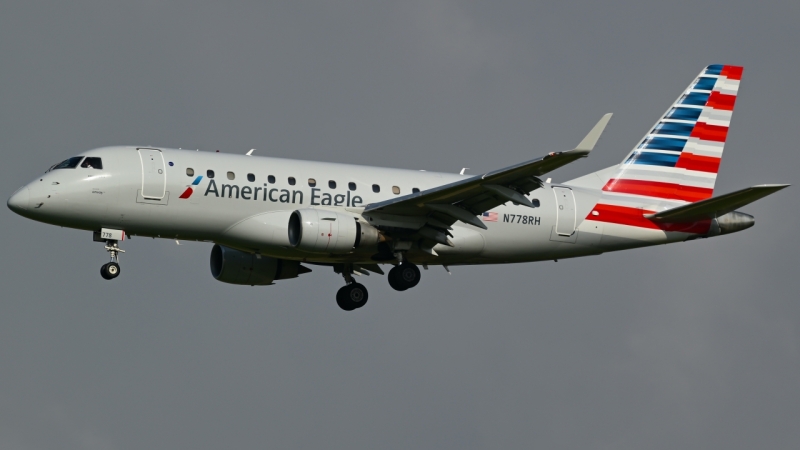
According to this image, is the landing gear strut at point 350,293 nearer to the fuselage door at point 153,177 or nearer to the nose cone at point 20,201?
the fuselage door at point 153,177

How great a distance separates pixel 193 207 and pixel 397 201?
6104mm

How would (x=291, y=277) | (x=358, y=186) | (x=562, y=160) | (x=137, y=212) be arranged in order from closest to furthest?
(x=562, y=160)
(x=137, y=212)
(x=358, y=186)
(x=291, y=277)

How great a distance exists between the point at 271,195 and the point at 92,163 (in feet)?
17.7

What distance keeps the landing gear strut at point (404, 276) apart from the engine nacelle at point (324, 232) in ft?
7.15

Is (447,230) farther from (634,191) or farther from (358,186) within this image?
(634,191)

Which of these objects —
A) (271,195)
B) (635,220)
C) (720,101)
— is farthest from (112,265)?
(720,101)

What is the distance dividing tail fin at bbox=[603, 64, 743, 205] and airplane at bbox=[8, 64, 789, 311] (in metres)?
0.06

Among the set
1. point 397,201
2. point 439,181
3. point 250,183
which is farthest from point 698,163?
point 250,183

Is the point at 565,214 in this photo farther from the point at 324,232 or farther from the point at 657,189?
the point at 324,232

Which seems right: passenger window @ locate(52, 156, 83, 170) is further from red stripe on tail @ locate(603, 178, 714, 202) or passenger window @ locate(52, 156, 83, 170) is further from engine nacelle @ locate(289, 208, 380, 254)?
red stripe on tail @ locate(603, 178, 714, 202)

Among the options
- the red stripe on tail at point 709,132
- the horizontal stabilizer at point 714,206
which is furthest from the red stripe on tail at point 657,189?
the red stripe on tail at point 709,132

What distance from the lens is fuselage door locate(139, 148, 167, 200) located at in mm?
37719

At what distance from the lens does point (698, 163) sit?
45688mm

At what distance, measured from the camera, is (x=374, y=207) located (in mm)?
39031
